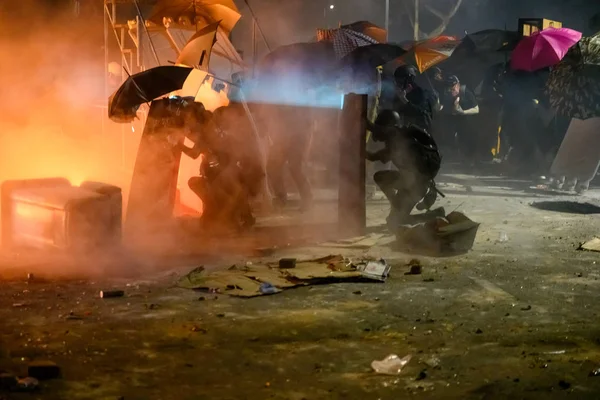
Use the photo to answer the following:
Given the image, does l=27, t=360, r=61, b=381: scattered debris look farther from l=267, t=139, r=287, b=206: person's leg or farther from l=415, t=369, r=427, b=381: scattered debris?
l=267, t=139, r=287, b=206: person's leg

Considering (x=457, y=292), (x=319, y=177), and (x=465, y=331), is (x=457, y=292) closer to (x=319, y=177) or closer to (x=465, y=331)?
(x=465, y=331)

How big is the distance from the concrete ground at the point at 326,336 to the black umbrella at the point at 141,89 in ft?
8.68

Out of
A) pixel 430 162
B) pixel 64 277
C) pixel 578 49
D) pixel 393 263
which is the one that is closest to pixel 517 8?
pixel 578 49

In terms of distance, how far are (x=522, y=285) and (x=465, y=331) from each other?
6.24 ft

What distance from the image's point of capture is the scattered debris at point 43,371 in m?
4.76

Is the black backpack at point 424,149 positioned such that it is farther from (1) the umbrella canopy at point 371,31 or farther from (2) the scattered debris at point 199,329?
(1) the umbrella canopy at point 371,31

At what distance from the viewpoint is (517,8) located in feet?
99.0

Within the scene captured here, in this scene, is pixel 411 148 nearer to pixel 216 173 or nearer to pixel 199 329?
pixel 216 173

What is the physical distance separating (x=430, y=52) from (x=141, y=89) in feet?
35.0

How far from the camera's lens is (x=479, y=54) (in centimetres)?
2097

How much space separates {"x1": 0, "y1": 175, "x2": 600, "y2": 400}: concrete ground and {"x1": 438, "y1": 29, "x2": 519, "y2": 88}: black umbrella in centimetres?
1254

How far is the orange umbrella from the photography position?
60.7 ft

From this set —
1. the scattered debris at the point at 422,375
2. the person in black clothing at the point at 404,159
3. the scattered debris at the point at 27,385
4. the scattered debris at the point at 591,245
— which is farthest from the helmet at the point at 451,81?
the scattered debris at the point at 27,385

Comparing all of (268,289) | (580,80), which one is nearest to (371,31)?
(580,80)
